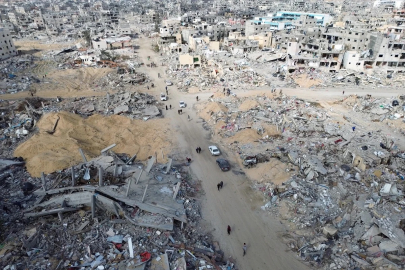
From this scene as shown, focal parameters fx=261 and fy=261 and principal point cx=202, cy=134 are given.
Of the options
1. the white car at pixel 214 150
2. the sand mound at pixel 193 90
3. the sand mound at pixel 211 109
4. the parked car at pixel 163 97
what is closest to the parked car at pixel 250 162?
the white car at pixel 214 150

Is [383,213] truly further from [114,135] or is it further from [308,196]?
[114,135]

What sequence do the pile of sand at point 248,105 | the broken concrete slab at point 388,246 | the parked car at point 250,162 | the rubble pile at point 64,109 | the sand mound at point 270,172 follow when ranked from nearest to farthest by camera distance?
the broken concrete slab at point 388,246 < the sand mound at point 270,172 < the parked car at point 250,162 < the rubble pile at point 64,109 < the pile of sand at point 248,105

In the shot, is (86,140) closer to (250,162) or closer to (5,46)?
(250,162)

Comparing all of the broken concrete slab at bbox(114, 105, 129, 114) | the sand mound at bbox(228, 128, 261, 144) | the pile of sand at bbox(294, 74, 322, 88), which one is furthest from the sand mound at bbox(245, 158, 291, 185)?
the pile of sand at bbox(294, 74, 322, 88)

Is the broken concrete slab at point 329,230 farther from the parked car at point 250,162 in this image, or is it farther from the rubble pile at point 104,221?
the parked car at point 250,162

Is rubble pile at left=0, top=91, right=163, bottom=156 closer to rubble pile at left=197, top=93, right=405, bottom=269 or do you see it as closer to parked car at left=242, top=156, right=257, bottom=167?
rubble pile at left=197, top=93, right=405, bottom=269

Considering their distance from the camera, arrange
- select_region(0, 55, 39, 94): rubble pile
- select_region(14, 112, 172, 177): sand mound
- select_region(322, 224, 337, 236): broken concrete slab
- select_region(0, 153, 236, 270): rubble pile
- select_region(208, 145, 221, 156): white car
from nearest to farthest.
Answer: select_region(0, 153, 236, 270): rubble pile < select_region(322, 224, 337, 236): broken concrete slab < select_region(14, 112, 172, 177): sand mound < select_region(208, 145, 221, 156): white car < select_region(0, 55, 39, 94): rubble pile

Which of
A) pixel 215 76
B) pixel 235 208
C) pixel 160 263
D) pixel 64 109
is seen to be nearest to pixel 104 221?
pixel 160 263
